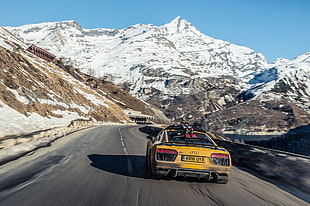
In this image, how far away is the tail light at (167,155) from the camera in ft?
18.8

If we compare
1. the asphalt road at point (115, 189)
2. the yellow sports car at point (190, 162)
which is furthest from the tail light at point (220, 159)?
the asphalt road at point (115, 189)

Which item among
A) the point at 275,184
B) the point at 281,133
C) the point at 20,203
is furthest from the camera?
the point at 281,133

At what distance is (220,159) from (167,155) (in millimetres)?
1242

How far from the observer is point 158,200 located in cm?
462

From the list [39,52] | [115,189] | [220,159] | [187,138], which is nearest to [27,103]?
[187,138]

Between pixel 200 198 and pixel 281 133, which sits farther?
pixel 281 133

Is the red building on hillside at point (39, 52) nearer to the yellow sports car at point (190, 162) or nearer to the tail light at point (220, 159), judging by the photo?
the yellow sports car at point (190, 162)

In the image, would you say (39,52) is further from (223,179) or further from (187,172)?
(223,179)

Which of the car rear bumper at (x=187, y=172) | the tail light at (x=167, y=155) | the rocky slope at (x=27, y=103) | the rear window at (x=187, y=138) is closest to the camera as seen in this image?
the car rear bumper at (x=187, y=172)

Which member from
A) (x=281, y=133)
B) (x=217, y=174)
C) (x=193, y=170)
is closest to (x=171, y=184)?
(x=193, y=170)

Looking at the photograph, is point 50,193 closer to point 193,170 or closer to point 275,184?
point 193,170

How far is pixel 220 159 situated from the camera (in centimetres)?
581

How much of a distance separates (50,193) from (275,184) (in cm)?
577

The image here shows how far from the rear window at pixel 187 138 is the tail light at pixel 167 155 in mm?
851
